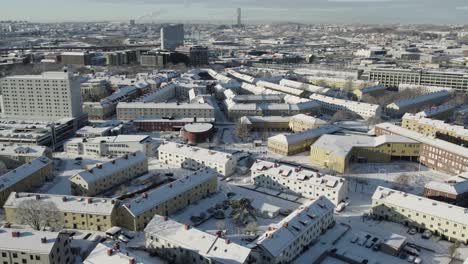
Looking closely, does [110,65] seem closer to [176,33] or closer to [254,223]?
[176,33]

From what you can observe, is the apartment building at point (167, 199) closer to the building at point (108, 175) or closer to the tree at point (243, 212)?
the tree at point (243, 212)

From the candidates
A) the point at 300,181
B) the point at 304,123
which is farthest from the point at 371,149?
the point at 300,181

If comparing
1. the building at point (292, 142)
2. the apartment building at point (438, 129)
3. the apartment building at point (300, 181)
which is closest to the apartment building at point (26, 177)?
the apartment building at point (300, 181)

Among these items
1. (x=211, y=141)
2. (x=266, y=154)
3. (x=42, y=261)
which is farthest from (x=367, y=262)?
(x=211, y=141)

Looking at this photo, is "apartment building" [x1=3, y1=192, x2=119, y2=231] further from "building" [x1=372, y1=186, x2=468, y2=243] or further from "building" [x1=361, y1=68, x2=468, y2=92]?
"building" [x1=361, y1=68, x2=468, y2=92]

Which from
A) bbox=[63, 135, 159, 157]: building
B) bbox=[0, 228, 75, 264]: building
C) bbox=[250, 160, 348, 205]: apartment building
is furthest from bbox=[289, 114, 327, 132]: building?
bbox=[0, 228, 75, 264]: building

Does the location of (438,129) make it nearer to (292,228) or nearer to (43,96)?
(292,228)
